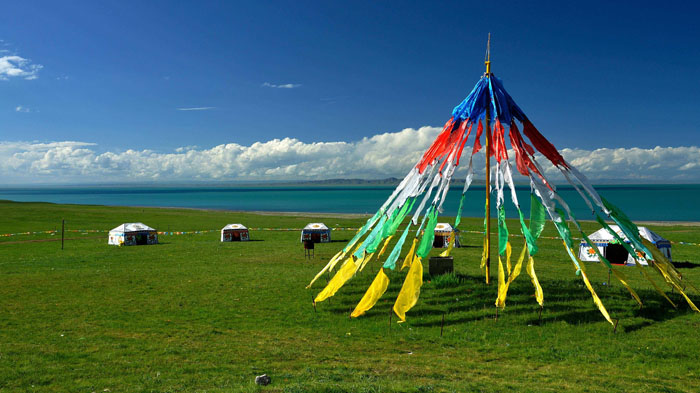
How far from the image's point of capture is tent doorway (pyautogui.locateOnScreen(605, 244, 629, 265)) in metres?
29.0

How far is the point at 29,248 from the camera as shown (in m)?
36.3

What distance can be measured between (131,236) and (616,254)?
1518 inches

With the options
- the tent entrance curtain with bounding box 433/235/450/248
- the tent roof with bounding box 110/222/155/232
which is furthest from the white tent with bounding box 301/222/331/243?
the tent roof with bounding box 110/222/155/232

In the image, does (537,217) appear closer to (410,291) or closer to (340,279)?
(410,291)

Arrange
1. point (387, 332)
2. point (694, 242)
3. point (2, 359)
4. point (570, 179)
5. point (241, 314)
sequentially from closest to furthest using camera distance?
1. point (2, 359)
2. point (387, 332)
3. point (241, 314)
4. point (570, 179)
5. point (694, 242)

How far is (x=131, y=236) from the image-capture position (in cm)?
3988

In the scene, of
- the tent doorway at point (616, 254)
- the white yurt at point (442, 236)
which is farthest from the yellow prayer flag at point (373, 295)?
the white yurt at point (442, 236)

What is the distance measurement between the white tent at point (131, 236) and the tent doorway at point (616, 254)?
36.9 metres

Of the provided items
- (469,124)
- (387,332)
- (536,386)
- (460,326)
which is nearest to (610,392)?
(536,386)

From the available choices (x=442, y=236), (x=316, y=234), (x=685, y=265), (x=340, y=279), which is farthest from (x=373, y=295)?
(x=316, y=234)

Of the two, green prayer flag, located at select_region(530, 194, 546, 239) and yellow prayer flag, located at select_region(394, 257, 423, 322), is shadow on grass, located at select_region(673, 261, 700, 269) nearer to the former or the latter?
green prayer flag, located at select_region(530, 194, 546, 239)

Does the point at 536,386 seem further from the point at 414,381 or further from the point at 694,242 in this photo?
the point at 694,242

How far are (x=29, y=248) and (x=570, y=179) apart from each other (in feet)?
131

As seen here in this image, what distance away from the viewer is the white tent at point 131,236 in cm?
3956
